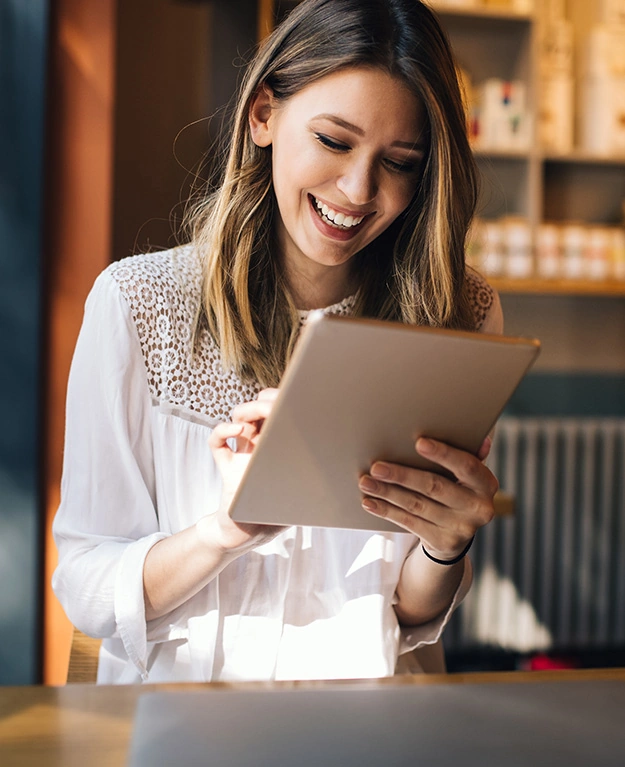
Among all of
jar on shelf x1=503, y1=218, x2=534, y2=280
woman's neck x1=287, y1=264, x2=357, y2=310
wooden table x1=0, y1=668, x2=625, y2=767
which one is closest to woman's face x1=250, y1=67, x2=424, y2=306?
woman's neck x1=287, y1=264, x2=357, y2=310

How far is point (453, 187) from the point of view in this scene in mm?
1061

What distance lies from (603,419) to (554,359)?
31 cm

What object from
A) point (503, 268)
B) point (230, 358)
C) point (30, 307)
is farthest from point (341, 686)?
point (503, 268)

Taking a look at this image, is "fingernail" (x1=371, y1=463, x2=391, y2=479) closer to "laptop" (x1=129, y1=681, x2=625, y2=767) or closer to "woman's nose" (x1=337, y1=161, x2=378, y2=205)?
"laptop" (x1=129, y1=681, x2=625, y2=767)

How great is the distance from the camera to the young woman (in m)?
0.97

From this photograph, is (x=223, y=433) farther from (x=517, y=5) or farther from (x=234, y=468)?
(x=517, y=5)

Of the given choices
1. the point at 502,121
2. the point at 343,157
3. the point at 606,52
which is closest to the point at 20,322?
the point at 343,157

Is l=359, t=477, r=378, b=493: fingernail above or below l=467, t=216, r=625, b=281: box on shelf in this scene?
below

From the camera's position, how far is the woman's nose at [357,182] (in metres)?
0.97

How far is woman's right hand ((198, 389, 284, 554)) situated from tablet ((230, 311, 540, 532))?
2.6 inches

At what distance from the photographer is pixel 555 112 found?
295 cm

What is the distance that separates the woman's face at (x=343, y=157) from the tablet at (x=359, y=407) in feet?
1.19

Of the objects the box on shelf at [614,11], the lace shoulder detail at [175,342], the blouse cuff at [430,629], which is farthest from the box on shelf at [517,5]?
the blouse cuff at [430,629]

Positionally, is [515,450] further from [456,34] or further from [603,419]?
[456,34]
